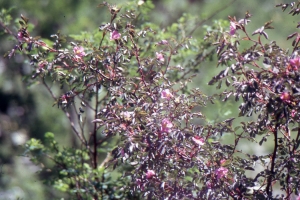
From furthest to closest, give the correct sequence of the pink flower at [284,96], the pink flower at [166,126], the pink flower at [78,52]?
the pink flower at [78,52], the pink flower at [166,126], the pink flower at [284,96]

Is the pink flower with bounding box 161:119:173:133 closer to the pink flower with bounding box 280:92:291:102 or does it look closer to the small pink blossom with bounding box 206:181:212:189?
the small pink blossom with bounding box 206:181:212:189

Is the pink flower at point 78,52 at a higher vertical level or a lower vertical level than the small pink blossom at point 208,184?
higher

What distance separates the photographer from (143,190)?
1.85m

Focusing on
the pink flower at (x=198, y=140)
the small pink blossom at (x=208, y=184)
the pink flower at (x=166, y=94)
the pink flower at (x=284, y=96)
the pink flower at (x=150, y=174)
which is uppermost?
the pink flower at (x=166, y=94)

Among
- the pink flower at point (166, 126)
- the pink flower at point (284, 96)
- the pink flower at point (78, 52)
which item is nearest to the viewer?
the pink flower at point (284, 96)

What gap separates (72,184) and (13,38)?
3.10ft

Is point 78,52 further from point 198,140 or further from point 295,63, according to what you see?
point 295,63

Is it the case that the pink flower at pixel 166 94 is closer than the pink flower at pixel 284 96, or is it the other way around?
the pink flower at pixel 284 96

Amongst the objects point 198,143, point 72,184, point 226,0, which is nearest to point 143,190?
point 198,143

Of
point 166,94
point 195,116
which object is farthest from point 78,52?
point 195,116

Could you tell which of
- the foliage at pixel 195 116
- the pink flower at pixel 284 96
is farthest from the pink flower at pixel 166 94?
the pink flower at pixel 284 96

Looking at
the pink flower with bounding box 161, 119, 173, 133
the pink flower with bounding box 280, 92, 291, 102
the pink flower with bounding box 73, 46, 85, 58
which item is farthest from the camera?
the pink flower with bounding box 73, 46, 85, 58

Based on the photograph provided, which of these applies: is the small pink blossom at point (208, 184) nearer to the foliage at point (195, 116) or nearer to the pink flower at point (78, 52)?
the foliage at point (195, 116)

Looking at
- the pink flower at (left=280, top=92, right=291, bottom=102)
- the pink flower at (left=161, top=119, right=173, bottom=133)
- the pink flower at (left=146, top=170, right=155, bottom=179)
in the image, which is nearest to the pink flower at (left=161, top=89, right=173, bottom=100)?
the pink flower at (left=161, top=119, right=173, bottom=133)
